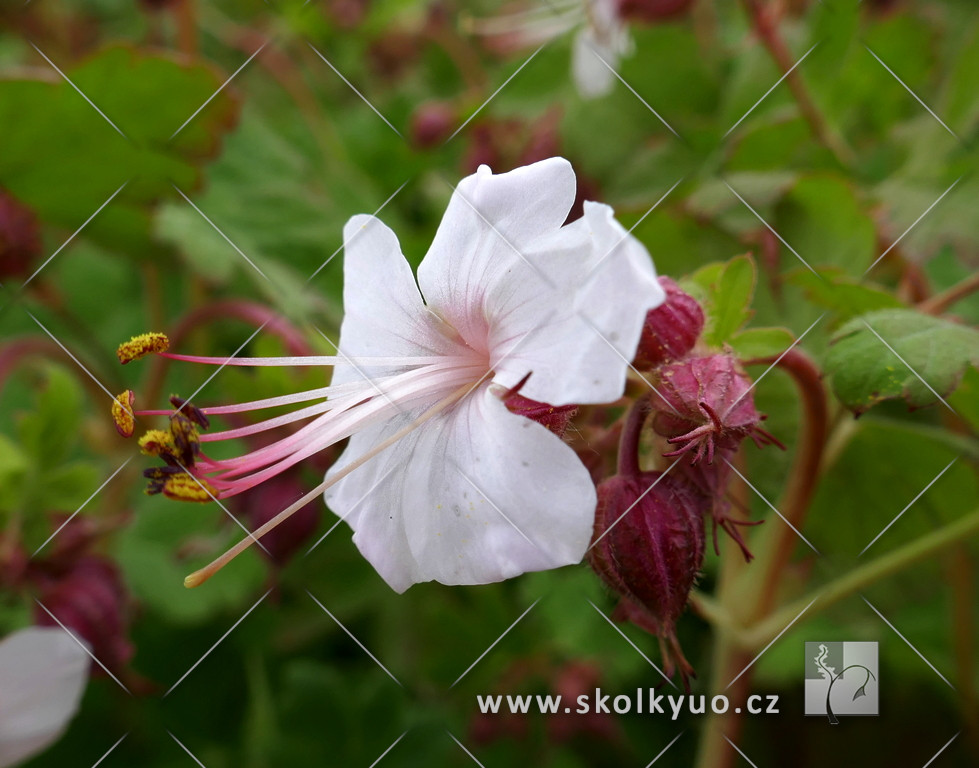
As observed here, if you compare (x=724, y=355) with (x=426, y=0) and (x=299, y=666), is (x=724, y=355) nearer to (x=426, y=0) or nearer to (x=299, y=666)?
(x=299, y=666)

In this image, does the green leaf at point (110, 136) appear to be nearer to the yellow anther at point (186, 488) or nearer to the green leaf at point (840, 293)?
the yellow anther at point (186, 488)

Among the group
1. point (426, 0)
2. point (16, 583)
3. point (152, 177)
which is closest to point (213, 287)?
point (152, 177)

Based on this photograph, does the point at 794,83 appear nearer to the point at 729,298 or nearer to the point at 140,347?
the point at 729,298

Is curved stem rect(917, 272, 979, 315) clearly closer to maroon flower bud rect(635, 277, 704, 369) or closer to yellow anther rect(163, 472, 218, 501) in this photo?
maroon flower bud rect(635, 277, 704, 369)

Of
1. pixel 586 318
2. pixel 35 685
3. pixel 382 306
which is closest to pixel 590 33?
pixel 382 306

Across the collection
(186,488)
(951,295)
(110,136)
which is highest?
(110,136)

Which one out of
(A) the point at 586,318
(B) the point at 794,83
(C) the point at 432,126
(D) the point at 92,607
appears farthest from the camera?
(C) the point at 432,126

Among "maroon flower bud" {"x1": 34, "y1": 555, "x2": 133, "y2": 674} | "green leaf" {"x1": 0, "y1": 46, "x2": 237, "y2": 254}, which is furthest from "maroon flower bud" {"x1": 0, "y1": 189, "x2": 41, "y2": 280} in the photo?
"maroon flower bud" {"x1": 34, "y1": 555, "x2": 133, "y2": 674}
